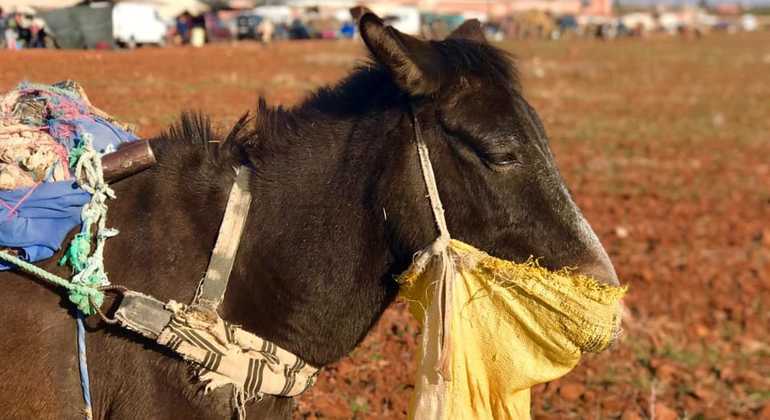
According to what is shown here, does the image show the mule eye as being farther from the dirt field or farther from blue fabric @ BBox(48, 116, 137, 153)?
blue fabric @ BBox(48, 116, 137, 153)

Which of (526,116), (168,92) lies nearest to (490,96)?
(526,116)

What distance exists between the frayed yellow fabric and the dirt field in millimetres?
707

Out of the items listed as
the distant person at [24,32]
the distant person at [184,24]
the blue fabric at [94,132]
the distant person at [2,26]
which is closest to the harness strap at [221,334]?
the blue fabric at [94,132]

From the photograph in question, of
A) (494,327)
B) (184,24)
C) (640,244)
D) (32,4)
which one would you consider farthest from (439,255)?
(184,24)

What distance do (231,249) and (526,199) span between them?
999mm

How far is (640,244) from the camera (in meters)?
10.5

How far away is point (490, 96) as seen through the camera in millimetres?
3107

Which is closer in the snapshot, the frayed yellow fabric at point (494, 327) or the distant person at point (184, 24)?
the frayed yellow fabric at point (494, 327)

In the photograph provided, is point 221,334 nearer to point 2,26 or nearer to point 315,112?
point 315,112

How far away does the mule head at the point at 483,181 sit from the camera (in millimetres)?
3033

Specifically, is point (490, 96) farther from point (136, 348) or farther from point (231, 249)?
point (136, 348)

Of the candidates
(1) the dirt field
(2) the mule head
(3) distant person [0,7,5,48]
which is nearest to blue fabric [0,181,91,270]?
(2) the mule head

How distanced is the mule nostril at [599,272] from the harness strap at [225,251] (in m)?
1.14

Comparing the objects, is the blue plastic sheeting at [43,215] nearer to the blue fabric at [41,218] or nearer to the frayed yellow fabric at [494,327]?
the blue fabric at [41,218]
